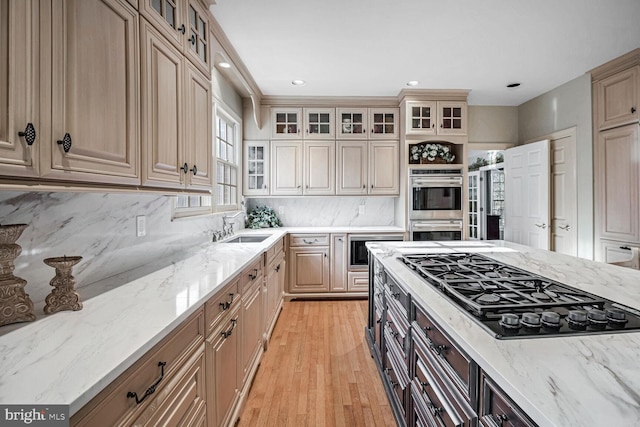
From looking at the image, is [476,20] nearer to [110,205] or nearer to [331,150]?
[331,150]

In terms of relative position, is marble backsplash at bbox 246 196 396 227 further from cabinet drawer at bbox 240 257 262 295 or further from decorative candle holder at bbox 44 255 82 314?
decorative candle holder at bbox 44 255 82 314

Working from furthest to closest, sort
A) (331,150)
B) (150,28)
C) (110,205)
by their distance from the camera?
(331,150)
(110,205)
(150,28)

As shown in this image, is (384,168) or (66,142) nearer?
(66,142)

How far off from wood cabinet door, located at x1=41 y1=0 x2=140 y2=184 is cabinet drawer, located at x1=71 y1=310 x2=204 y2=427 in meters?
0.60

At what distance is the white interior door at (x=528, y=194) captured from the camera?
4031 millimetres

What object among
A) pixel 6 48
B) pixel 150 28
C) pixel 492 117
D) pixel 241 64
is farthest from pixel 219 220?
pixel 492 117

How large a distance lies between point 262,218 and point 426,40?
113 inches

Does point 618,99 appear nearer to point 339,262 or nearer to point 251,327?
point 339,262

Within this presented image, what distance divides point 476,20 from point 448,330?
8.43 feet

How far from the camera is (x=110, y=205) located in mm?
1627

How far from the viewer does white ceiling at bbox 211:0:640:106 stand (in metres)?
2.37

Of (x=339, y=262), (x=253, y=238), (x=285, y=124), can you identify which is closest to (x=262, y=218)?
(x=253, y=238)

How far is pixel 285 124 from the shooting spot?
14.3 feet

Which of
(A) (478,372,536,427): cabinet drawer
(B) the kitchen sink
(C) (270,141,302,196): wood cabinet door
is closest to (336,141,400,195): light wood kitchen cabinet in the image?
(C) (270,141,302,196): wood cabinet door
